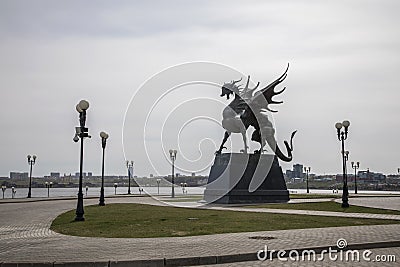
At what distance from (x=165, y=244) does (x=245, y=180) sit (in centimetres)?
2208

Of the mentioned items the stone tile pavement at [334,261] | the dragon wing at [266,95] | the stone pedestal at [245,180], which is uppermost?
the dragon wing at [266,95]

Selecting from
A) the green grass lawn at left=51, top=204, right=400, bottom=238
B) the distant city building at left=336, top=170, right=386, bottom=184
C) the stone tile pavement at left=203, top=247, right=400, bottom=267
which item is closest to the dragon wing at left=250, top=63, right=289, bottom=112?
the green grass lawn at left=51, top=204, right=400, bottom=238

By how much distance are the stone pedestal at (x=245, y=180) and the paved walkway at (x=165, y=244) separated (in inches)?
678

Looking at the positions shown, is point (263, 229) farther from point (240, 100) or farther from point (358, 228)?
point (240, 100)

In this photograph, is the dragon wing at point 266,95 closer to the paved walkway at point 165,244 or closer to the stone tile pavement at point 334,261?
the paved walkway at point 165,244

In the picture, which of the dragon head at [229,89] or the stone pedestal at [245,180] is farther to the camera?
the dragon head at [229,89]

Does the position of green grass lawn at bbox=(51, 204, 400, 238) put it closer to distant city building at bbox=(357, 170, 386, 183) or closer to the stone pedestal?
the stone pedestal

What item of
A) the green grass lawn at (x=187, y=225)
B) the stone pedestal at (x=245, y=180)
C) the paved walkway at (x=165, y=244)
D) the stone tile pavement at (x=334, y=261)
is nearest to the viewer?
the stone tile pavement at (x=334, y=261)

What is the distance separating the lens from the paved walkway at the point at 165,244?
10812mm

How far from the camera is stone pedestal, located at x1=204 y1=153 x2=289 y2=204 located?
33.8 m

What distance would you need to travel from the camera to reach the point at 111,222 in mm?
19000

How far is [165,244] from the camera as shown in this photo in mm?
12672

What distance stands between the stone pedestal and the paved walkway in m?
17.2

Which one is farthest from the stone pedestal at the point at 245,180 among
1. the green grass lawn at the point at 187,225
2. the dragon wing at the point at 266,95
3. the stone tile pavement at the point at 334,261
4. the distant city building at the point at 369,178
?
the distant city building at the point at 369,178
